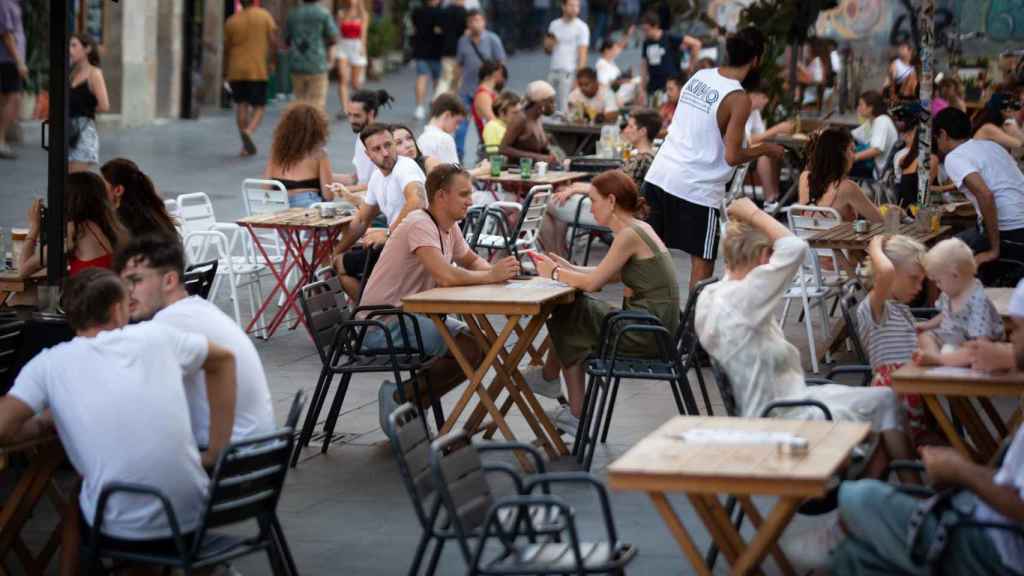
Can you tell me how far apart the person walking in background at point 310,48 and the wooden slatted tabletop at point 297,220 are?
37.3ft

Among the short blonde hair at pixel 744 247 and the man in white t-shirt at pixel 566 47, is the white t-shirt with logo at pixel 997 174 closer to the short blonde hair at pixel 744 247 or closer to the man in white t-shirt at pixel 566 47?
the short blonde hair at pixel 744 247

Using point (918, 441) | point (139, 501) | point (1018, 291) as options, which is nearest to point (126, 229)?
point (139, 501)

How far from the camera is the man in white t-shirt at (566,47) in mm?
23203

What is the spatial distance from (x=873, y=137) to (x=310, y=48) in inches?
345

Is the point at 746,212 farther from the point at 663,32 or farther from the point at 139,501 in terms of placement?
the point at 663,32

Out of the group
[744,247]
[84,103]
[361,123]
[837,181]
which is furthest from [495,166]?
[744,247]

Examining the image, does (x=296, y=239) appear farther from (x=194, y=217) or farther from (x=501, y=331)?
(x=501, y=331)

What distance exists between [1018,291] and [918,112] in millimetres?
4896

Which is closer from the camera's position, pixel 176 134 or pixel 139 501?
pixel 139 501

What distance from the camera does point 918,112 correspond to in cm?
1020

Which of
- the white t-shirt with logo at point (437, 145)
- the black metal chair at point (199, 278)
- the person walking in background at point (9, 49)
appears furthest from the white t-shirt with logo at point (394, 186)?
the person walking in background at point (9, 49)

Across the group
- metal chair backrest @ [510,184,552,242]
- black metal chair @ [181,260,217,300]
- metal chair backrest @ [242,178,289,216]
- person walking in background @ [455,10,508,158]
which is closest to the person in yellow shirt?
metal chair backrest @ [510,184,552,242]

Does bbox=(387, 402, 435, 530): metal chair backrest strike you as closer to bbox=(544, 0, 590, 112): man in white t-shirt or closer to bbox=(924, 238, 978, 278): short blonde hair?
bbox=(924, 238, 978, 278): short blonde hair

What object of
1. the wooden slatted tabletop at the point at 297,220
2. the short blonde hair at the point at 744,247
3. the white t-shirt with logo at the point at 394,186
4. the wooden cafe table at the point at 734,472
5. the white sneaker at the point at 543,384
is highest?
the short blonde hair at the point at 744,247
